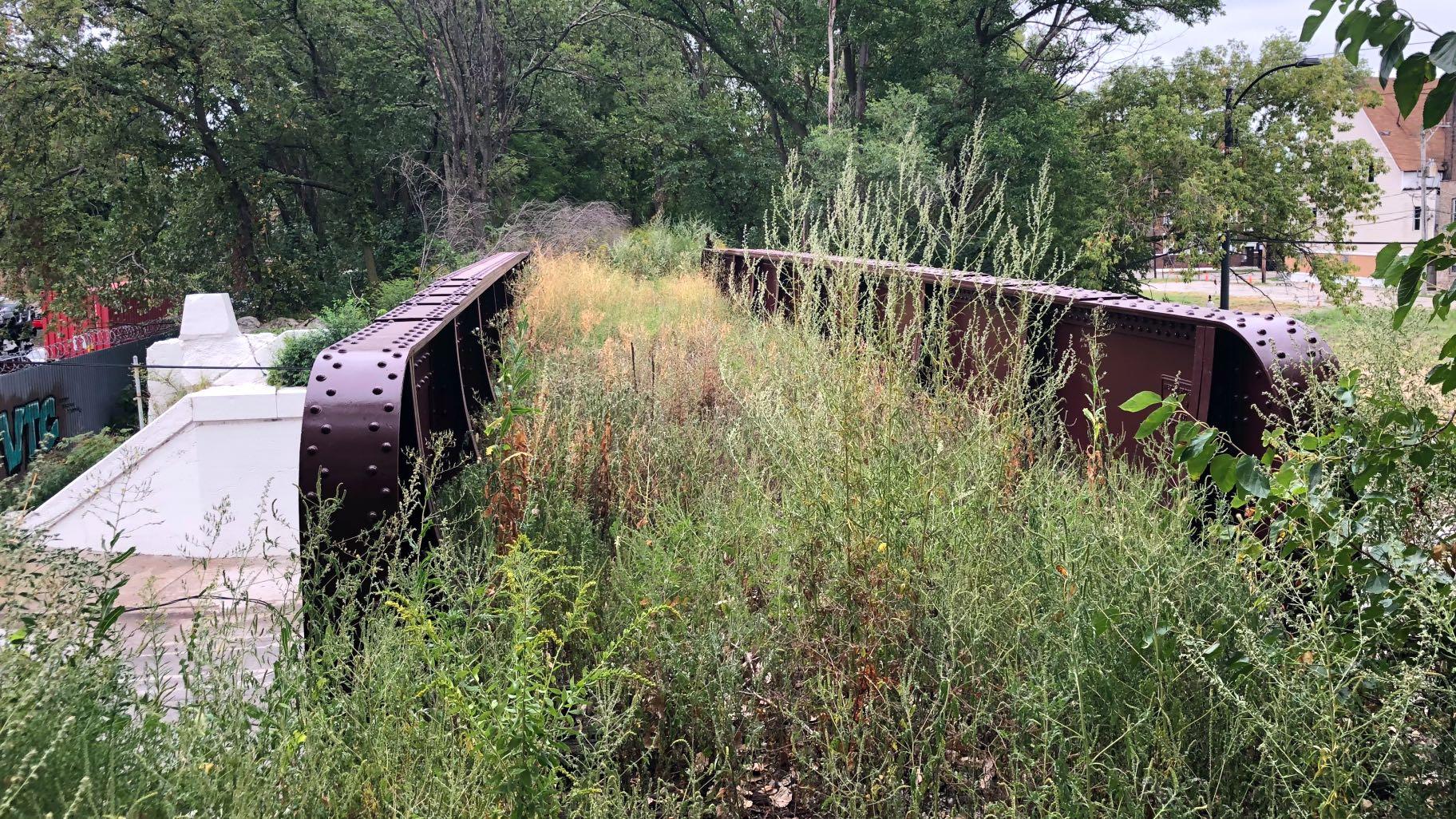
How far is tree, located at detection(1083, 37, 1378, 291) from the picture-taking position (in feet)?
96.8

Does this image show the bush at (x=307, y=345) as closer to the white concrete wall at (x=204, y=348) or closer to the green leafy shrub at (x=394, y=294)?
the green leafy shrub at (x=394, y=294)

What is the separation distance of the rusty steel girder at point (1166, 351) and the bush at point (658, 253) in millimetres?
9597

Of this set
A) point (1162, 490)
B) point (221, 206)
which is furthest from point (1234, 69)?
point (1162, 490)

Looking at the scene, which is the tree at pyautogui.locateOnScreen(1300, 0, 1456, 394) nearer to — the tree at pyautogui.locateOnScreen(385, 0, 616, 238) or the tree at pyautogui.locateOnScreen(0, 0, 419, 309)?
the tree at pyautogui.locateOnScreen(385, 0, 616, 238)

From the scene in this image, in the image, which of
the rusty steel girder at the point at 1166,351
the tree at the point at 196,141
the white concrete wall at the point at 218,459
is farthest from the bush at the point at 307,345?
the tree at the point at 196,141

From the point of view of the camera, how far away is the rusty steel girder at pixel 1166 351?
142 inches

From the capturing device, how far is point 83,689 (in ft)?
7.11

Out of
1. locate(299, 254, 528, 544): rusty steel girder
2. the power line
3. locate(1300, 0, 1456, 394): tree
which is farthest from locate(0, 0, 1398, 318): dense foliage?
locate(1300, 0, 1456, 394): tree

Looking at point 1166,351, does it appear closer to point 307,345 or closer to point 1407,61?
point 1407,61

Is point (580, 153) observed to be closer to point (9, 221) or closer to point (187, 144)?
point (187, 144)

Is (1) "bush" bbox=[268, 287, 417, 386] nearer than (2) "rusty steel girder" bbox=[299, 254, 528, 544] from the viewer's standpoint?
No

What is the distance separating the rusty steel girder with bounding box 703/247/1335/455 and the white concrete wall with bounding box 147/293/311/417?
14.3m

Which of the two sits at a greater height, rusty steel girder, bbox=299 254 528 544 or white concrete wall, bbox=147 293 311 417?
rusty steel girder, bbox=299 254 528 544

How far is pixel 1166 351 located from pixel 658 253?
1296 cm
